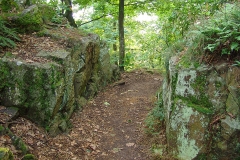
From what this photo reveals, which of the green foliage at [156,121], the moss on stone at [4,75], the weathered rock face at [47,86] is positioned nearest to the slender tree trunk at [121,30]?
the weathered rock face at [47,86]

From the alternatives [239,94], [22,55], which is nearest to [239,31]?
[239,94]

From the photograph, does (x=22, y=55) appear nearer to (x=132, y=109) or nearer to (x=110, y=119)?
(x=110, y=119)

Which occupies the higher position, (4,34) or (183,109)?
(4,34)

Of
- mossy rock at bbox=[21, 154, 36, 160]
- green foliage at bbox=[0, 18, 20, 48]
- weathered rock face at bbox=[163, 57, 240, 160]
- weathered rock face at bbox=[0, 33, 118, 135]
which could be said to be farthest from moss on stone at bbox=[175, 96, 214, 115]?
green foliage at bbox=[0, 18, 20, 48]

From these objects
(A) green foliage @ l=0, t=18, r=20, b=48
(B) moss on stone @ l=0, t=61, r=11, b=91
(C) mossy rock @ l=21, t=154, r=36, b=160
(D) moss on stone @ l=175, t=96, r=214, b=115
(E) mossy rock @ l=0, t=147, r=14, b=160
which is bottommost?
(C) mossy rock @ l=21, t=154, r=36, b=160

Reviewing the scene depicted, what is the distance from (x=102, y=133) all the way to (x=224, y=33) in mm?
→ 4549

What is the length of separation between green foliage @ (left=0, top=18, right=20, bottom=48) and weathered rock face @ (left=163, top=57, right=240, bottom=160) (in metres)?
5.00

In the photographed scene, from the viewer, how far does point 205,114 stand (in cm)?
523

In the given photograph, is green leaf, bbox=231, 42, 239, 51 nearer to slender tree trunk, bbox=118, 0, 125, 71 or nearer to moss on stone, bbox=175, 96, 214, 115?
moss on stone, bbox=175, 96, 214, 115

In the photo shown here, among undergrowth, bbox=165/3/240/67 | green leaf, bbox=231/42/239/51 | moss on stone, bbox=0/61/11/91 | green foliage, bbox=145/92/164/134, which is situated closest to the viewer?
green leaf, bbox=231/42/239/51

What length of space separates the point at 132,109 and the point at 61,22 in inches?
195

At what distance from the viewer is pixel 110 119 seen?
316 inches

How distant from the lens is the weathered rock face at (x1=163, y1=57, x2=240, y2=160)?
5035mm

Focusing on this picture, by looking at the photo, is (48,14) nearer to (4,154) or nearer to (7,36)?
(7,36)
